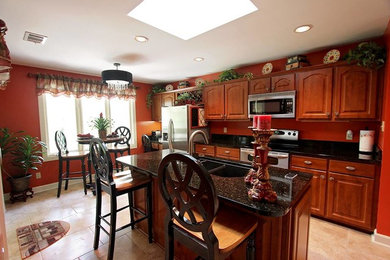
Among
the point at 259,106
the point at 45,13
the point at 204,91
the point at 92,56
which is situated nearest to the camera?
the point at 45,13

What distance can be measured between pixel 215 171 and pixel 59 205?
8.93 feet

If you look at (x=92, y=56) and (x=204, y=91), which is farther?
(x=204, y=91)

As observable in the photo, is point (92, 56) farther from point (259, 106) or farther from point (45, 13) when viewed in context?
point (259, 106)

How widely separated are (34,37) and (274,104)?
3.29m

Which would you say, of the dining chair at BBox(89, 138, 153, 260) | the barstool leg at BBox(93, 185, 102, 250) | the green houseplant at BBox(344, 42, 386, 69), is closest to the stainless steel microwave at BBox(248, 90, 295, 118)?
the green houseplant at BBox(344, 42, 386, 69)

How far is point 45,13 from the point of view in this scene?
5.53ft

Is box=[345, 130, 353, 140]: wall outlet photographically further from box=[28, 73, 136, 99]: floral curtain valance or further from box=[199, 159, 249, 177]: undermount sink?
box=[28, 73, 136, 99]: floral curtain valance

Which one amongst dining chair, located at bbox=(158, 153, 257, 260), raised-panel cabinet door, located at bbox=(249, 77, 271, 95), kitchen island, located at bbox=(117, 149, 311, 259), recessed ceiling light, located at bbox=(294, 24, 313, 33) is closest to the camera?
dining chair, located at bbox=(158, 153, 257, 260)

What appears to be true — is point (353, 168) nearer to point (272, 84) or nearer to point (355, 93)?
point (355, 93)

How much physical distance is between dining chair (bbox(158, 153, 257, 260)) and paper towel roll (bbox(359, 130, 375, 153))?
2091mm

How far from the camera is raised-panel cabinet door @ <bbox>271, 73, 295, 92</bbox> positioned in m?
2.73

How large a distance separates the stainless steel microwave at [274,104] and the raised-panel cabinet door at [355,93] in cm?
53

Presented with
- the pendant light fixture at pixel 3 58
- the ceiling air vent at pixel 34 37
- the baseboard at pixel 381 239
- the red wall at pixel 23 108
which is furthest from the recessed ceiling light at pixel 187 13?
the red wall at pixel 23 108

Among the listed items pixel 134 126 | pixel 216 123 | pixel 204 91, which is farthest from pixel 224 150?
pixel 134 126
